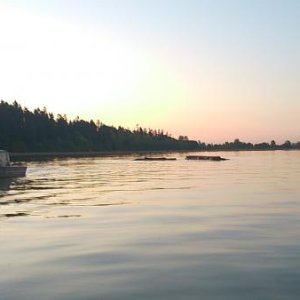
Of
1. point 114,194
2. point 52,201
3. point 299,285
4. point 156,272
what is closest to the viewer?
point 299,285

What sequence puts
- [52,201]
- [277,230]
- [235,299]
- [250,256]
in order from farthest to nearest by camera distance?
[52,201]
[277,230]
[250,256]
[235,299]

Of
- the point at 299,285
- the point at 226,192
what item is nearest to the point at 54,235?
the point at 299,285

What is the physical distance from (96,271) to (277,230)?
1045 centimetres

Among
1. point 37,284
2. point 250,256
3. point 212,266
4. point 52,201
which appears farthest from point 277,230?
point 52,201

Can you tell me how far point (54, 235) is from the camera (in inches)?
850

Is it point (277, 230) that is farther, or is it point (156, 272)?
point (277, 230)

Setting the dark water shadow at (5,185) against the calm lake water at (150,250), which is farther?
the dark water shadow at (5,185)

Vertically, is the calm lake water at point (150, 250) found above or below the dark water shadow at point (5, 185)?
below

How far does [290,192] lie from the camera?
41.8 metres

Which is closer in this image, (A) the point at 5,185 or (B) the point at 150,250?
(B) the point at 150,250

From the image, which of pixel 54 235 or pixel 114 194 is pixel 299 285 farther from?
pixel 114 194

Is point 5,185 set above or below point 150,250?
above

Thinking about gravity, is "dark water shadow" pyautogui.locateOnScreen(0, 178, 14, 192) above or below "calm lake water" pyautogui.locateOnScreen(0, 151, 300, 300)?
above

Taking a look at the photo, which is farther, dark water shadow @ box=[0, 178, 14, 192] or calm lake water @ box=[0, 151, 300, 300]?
dark water shadow @ box=[0, 178, 14, 192]
